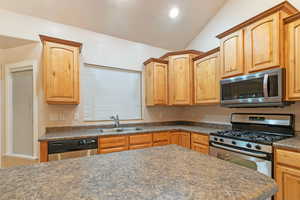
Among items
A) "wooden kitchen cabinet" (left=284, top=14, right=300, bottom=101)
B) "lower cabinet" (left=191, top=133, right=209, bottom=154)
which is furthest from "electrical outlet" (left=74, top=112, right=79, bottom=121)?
"wooden kitchen cabinet" (left=284, top=14, right=300, bottom=101)

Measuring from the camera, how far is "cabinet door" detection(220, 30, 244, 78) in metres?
2.29

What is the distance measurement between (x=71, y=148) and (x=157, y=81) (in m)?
1.95

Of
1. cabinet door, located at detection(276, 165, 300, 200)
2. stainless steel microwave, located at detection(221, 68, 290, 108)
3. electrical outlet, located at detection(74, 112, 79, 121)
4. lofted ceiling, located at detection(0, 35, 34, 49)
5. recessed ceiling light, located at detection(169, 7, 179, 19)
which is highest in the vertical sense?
recessed ceiling light, located at detection(169, 7, 179, 19)

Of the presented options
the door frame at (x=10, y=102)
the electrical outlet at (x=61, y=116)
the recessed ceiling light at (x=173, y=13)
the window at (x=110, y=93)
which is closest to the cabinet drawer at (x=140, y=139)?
the window at (x=110, y=93)

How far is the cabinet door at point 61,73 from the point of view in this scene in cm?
233

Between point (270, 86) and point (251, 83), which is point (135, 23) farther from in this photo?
point (270, 86)

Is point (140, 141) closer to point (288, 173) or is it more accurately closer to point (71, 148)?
point (71, 148)

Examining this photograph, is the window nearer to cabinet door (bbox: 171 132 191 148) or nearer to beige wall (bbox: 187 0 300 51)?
cabinet door (bbox: 171 132 191 148)

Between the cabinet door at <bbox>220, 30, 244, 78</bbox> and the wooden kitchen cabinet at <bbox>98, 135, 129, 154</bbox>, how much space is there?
189cm

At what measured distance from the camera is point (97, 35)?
306cm

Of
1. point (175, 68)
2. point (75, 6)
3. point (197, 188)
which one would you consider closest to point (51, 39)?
point (75, 6)

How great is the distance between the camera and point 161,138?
9.66ft

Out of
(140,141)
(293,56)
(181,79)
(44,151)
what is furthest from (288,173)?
(44,151)

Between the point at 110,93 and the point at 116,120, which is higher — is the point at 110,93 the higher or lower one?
the higher one
